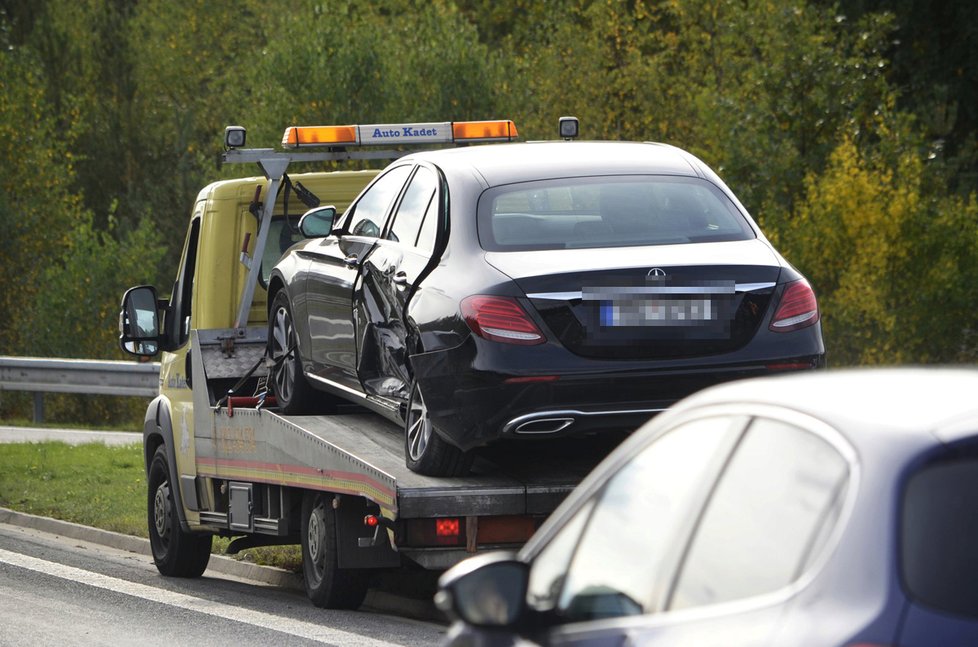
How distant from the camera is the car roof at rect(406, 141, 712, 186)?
8.08 meters

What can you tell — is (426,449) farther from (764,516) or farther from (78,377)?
(78,377)

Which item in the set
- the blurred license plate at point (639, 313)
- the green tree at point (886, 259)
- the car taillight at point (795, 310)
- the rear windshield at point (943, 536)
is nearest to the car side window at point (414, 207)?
the blurred license plate at point (639, 313)

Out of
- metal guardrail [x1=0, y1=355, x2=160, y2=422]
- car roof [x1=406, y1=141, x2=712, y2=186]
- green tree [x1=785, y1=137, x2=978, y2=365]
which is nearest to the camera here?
car roof [x1=406, y1=141, x2=712, y2=186]

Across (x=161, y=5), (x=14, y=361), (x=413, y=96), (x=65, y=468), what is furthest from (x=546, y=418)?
(x=161, y=5)

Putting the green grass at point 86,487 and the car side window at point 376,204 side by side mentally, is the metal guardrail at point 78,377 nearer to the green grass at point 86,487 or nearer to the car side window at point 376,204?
the green grass at point 86,487

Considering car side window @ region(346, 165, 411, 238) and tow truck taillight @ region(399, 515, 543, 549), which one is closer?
tow truck taillight @ region(399, 515, 543, 549)

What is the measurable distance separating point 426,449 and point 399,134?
4.01m

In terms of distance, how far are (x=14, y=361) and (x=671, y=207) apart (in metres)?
20.8

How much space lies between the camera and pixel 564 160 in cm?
823

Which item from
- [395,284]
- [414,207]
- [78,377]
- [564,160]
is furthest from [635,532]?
[78,377]

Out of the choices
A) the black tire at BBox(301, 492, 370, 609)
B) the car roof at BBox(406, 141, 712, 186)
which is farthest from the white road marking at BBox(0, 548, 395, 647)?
the car roof at BBox(406, 141, 712, 186)

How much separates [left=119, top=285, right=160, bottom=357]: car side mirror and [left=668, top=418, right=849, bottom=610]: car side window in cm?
906

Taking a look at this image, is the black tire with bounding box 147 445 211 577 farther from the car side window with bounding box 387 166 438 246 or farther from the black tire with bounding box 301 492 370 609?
the car side window with bounding box 387 166 438 246

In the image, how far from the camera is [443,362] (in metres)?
7.41
